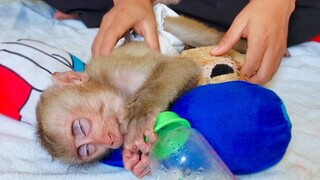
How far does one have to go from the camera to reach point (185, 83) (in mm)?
1165

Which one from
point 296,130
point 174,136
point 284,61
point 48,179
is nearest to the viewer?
point 174,136

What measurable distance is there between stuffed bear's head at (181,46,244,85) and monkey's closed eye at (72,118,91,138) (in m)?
0.34

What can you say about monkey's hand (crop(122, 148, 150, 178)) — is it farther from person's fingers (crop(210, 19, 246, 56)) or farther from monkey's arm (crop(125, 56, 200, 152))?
person's fingers (crop(210, 19, 246, 56))

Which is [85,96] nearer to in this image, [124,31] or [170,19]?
[124,31]

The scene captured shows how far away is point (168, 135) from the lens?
0.97 metres

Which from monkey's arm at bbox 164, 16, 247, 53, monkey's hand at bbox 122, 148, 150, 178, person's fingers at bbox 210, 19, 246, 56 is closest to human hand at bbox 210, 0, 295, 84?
person's fingers at bbox 210, 19, 246, 56

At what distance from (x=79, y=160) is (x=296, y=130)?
2.09 feet

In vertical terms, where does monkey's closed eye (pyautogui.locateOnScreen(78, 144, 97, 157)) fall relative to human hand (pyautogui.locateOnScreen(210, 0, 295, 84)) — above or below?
below

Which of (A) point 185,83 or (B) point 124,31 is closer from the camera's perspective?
(A) point 185,83

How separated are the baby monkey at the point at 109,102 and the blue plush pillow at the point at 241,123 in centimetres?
12

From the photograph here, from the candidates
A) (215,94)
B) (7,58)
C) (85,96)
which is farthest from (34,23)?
(215,94)

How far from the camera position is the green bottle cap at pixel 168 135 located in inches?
37.3

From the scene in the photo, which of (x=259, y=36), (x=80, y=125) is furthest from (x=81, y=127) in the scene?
(x=259, y=36)

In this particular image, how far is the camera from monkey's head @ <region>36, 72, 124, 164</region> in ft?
3.71
